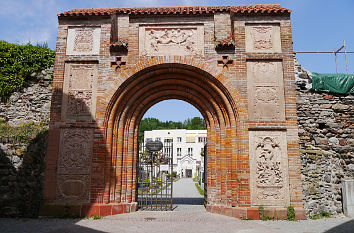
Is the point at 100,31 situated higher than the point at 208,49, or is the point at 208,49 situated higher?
the point at 100,31

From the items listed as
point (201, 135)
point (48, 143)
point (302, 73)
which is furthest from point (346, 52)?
point (201, 135)

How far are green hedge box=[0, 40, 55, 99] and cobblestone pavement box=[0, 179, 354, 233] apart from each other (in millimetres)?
3988

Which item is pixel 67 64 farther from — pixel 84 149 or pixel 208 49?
pixel 208 49

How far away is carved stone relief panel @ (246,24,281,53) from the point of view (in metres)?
8.01

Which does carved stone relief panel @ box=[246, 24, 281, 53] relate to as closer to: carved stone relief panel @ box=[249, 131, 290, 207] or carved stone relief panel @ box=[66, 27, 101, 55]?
carved stone relief panel @ box=[249, 131, 290, 207]

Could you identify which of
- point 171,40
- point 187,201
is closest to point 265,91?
point 171,40

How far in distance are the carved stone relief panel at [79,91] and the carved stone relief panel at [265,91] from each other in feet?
15.3

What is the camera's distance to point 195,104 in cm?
894

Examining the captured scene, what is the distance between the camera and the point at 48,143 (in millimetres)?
7656

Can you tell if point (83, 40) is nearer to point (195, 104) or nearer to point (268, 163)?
point (195, 104)

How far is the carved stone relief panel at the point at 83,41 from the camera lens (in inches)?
323

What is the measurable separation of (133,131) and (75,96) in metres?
2.06

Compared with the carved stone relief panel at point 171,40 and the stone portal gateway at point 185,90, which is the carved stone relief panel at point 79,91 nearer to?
the stone portal gateway at point 185,90

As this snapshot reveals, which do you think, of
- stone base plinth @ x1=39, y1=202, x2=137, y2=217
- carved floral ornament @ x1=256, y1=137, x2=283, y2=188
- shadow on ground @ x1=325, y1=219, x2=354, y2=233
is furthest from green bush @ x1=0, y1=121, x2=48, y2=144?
shadow on ground @ x1=325, y1=219, x2=354, y2=233
